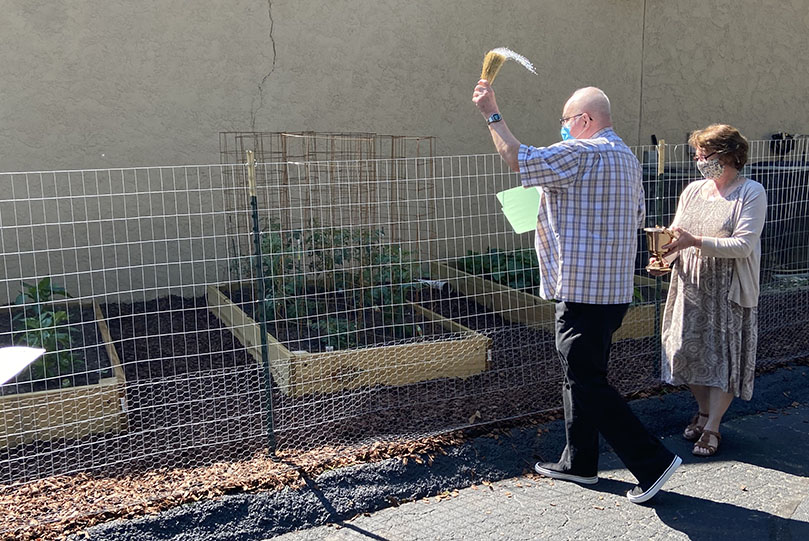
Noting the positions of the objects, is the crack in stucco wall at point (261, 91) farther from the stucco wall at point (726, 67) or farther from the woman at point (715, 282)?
the stucco wall at point (726, 67)

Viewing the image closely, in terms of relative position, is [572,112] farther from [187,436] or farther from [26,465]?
[26,465]

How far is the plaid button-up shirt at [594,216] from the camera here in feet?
11.1

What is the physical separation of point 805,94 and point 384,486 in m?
10.6

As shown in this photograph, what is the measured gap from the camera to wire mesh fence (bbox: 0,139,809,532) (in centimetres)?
411

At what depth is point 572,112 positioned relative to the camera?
355 cm

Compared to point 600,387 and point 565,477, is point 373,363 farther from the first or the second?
point 600,387

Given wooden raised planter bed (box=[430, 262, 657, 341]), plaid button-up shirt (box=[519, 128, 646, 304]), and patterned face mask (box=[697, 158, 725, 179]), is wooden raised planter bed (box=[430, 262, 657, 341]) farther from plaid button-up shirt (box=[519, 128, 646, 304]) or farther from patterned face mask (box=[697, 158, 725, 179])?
plaid button-up shirt (box=[519, 128, 646, 304])

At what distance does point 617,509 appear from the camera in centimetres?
372

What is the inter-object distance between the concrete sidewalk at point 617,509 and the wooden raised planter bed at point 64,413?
4.47ft

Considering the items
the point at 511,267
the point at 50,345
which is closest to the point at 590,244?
the point at 50,345

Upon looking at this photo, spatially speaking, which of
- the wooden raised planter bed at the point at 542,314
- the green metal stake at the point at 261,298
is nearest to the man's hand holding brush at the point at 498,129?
the green metal stake at the point at 261,298

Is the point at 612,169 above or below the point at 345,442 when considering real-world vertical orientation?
above

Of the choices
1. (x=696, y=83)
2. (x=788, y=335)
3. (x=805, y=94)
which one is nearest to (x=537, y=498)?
(x=788, y=335)

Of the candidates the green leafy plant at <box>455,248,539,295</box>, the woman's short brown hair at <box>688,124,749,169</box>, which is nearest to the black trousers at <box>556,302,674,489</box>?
the woman's short brown hair at <box>688,124,749,169</box>
